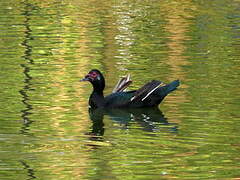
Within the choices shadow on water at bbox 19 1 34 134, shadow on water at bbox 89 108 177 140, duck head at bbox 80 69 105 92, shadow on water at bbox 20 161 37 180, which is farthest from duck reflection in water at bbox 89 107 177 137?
shadow on water at bbox 20 161 37 180

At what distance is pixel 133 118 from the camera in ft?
54.4

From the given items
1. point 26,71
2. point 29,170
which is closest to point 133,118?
point 26,71

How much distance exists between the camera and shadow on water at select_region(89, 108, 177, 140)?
50.0ft

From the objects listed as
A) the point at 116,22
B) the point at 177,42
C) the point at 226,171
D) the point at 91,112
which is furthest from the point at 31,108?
the point at 116,22

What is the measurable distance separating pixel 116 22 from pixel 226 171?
18860 mm

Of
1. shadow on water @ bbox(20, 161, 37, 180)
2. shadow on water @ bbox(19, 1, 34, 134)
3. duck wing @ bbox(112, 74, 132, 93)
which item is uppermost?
shadow on water @ bbox(20, 161, 37, 180)

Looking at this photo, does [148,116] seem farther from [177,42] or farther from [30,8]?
[30,8]

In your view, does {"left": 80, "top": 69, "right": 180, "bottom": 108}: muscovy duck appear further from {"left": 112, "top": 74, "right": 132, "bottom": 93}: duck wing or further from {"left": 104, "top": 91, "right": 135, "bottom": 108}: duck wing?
{"left": 112, "top": 74, "right": 132, "bottom": 93}: duck wing

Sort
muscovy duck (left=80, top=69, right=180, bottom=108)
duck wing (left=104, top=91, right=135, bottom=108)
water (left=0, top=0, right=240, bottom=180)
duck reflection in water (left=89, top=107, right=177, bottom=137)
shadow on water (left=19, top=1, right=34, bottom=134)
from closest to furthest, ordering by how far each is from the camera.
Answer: water (left=0, top=0, right=240, bottom=180) → duck reflection in water (left=89, top=107, right=177, bottom=137) → shadow on water (left=19, top=1, right=34, bottom=134) → muscovy duck (left=80, top=69, right=180, bottom=108) → duck wing (left=104, top=91, right=135, bottom=108)

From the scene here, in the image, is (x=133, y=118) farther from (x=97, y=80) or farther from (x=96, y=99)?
(x=97, y=80)

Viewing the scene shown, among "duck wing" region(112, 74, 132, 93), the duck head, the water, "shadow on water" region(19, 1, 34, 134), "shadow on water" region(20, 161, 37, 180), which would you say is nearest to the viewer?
"shadow on water" region(20, 161, 37, 180)

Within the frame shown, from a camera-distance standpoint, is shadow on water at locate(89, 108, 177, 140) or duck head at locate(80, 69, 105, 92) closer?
shadow on water at locate(89, 108, 177, 140)

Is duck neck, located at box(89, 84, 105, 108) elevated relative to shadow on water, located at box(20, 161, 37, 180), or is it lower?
lower

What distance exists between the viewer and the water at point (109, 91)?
12.5 metres
